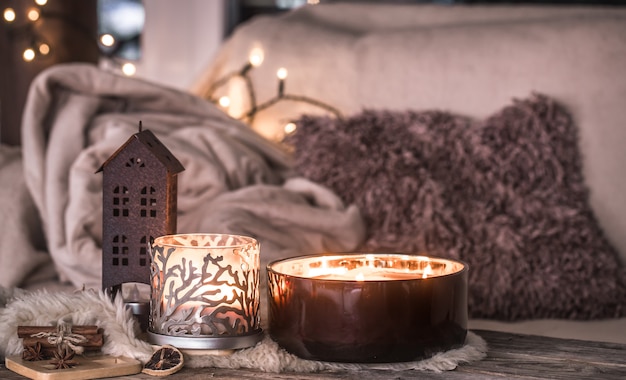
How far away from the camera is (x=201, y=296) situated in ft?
2.72

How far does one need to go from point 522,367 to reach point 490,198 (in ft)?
2.09

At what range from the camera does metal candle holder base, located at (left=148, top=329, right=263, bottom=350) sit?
826 mm

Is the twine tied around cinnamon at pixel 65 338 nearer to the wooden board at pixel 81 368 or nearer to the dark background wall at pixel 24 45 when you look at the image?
the wooden board at pixel 81 368

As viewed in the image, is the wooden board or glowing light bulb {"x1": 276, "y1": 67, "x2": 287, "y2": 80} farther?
glowing light bulb {"x1": 276, "y1": 67, "x2": 287, "y2": 80}

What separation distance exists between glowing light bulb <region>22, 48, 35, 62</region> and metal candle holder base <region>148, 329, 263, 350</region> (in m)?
1.01

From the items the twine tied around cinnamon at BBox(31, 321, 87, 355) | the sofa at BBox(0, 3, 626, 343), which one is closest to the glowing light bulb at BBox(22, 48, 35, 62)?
the sofa at BBox(0, 3, 626, 343)

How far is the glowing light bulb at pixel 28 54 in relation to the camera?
5.48 ft

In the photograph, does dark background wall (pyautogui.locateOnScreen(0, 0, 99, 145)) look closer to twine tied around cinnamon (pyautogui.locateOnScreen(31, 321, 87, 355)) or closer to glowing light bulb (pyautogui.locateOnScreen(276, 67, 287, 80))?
glowing light bulb (pyautogui.locateOnScreen(276, 67, 287, 80))

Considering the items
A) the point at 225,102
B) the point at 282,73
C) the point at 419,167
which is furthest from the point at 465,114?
the point at 225,102

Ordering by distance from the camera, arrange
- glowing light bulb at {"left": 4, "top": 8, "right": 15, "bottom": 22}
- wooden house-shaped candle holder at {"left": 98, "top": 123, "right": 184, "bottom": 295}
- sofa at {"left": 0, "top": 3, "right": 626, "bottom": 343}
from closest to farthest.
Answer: wooden house-shaped candle holder at {"left": 98, "top": 123, "right": 184, "bottom": 295}, sofa at {"left": 0, "top": 3, "right": 626, "bottom": 343}, glowing light bulb at {"left": 4, "top": 8, "right": 15, "bottom": 22}

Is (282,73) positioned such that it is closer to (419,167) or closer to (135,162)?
(419,167)

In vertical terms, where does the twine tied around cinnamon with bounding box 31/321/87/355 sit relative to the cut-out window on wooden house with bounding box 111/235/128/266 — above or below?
below

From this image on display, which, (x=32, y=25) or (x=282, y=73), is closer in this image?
(x=32, y=25)

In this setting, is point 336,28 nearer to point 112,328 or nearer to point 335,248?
point 335,248
